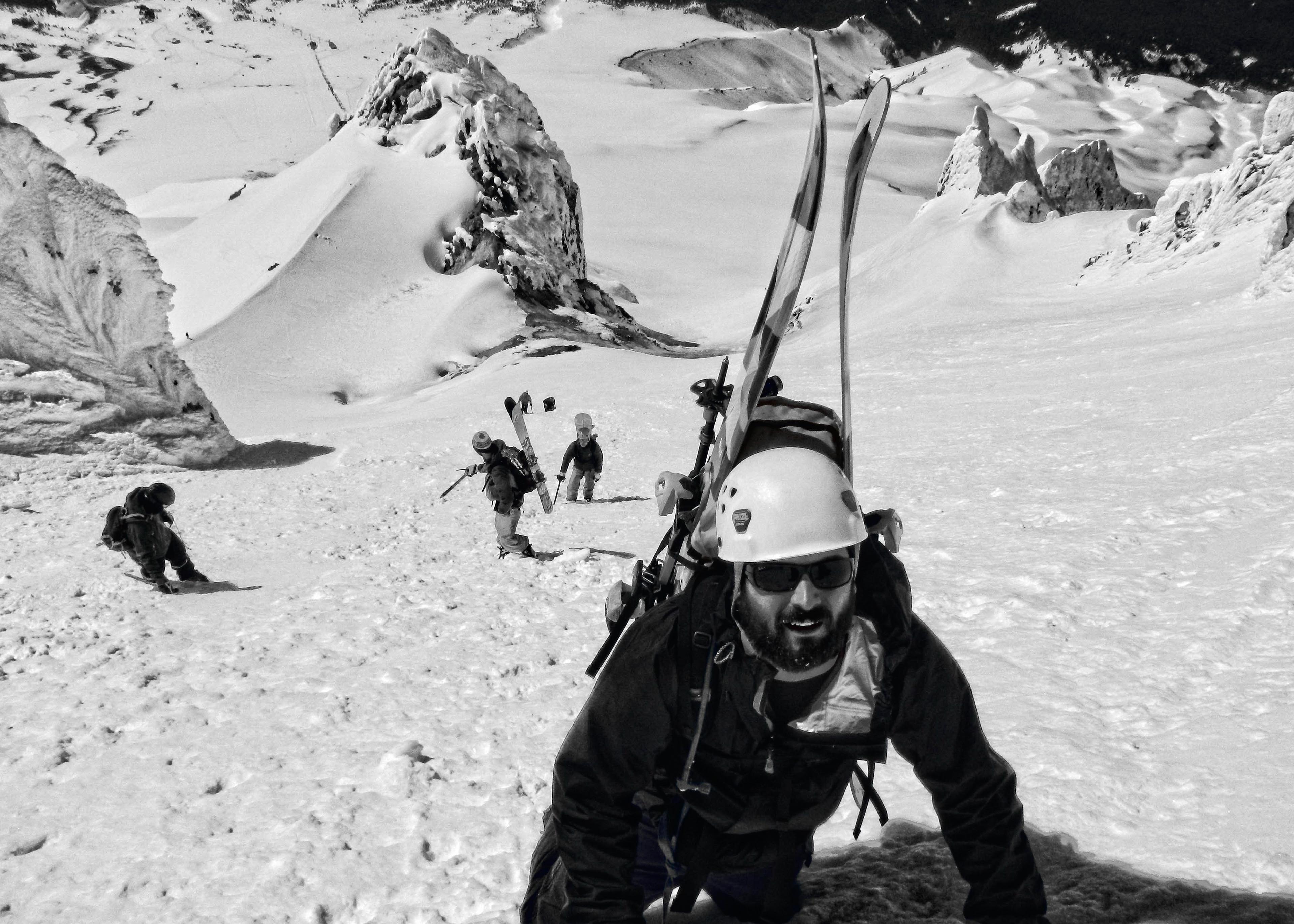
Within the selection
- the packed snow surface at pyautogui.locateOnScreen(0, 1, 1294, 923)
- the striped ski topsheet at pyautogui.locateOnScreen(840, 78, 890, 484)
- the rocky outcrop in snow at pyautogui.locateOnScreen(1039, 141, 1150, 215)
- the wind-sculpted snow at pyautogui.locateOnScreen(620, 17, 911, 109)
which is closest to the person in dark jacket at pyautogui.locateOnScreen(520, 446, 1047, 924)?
the striped ski topsheet at pyautogui.locateOnScreen(840, 78, 890, 484)

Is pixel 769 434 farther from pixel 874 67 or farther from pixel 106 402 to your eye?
pixel 874 67

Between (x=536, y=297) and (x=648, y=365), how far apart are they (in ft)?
30.5

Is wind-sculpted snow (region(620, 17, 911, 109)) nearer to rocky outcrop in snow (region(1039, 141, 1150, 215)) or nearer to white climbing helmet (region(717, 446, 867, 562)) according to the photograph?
rocky outcrop in snow (region(1039, 141, 1150, 215))

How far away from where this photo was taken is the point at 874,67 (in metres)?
124

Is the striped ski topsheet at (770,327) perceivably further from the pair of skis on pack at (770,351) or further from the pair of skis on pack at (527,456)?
the pair of skis on pack at (527,456)

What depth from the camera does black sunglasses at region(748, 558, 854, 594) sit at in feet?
7.23

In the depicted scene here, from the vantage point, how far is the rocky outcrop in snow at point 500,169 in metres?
35.4

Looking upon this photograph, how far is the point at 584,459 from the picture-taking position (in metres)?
13.4

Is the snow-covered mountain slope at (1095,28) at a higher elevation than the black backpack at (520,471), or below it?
higher

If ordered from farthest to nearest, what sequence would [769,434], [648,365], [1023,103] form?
[1023,103] < [648,365] < [769,434]

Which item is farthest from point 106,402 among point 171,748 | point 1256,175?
point 1256,175

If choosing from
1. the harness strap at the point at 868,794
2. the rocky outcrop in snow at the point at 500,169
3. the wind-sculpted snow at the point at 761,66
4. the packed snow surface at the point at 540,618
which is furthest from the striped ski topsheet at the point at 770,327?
the wind-sculpted snow at the point at 761,66

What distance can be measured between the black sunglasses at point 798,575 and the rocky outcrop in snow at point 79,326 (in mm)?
17511

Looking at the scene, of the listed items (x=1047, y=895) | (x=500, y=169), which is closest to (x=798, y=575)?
(x=1047, y=895)
